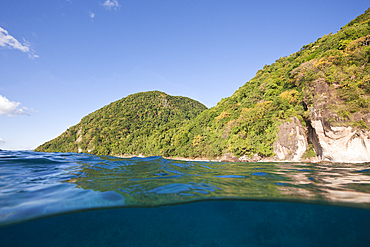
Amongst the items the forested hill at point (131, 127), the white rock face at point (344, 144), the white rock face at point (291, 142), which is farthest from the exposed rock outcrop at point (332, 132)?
the forested hill at point (131, 127)

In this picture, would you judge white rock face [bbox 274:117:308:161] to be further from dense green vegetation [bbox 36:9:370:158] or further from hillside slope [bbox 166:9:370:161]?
dense green vegetation [bbox 36:9:370:158]

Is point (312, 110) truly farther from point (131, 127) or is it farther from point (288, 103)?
point (131, 127)

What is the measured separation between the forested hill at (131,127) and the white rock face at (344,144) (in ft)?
164

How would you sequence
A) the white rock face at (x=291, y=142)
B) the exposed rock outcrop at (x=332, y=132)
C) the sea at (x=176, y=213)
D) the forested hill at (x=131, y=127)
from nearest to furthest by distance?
the sea at (x=176, y=213)
the exposed rock outcrop at (x=332, y=132)
the white rock face at (x=291, y=142)
the forested hill at (x=131, y=127)

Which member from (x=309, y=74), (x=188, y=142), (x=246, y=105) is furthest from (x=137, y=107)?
(x=309, y=74)

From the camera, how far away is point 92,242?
4.75 meters

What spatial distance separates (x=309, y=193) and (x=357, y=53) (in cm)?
2933

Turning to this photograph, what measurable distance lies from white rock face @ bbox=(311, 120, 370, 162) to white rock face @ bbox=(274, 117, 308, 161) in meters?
4.14

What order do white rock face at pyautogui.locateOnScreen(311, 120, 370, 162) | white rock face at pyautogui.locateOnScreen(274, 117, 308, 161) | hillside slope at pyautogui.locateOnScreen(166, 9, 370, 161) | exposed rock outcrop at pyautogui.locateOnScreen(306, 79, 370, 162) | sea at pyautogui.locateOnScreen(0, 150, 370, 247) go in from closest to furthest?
sea at pyautogui.locateOnScreen(0, 150, 370, 247) → white rock face at pyautogui.locateOnScreen(311, 120, 370, 162) → exposed rock outcrop at pyautogui.locateOnScreen(306, 79, 370, 162) → hillside slope at pyautogui.locateOnScreen(166, 9, 370, 161) → white rock face at pyautogui.locateOnScreen(274, 117, 308, 161)

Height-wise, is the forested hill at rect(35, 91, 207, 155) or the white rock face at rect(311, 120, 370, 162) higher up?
the forested hill at rect(35, 91, 207, 155)

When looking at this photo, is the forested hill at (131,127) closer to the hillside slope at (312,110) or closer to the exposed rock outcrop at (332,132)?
the hillside slope at (312,110)

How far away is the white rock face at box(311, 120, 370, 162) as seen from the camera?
66.0ft

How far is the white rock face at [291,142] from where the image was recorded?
28703 mm

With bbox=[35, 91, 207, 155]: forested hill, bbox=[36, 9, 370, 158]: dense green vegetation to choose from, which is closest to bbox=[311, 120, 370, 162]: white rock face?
bbox=[36, 9, 370, 158]: dense green vegetation
